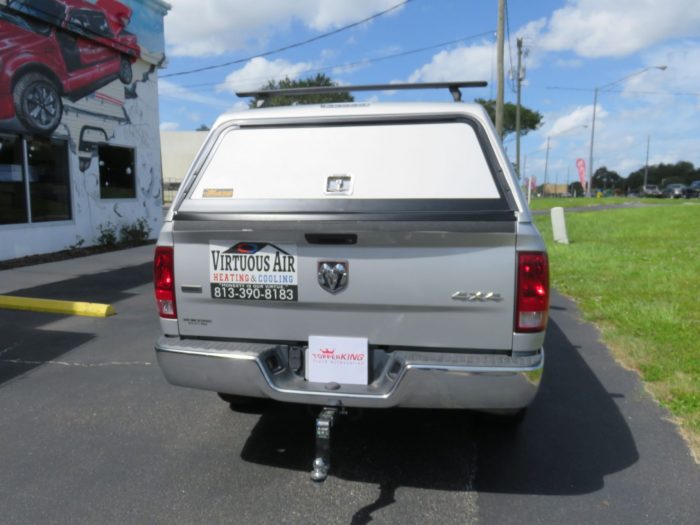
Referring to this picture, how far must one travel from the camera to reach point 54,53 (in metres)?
12.5

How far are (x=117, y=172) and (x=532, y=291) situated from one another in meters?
14.2

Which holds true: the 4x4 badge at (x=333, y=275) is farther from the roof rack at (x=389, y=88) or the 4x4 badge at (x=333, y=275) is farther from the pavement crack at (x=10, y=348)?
the pavement crack at (x=10, y=348)

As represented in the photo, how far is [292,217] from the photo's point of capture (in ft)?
9.66

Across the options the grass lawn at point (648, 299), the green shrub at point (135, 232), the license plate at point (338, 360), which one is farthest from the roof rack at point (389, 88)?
the green shrub at point (135, 232)

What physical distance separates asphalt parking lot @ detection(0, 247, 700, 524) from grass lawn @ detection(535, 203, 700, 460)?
0.87 feet

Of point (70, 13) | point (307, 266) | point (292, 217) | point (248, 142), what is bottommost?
point (307, 266)

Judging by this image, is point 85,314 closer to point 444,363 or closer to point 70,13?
point 444,363

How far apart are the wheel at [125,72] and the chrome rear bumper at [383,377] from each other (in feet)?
44.6

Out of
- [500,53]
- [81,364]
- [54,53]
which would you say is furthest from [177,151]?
[81,364]

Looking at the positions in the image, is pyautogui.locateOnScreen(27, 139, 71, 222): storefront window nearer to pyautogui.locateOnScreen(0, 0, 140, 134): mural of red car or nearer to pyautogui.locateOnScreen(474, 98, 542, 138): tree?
pyautogui.locateOnScreen(0, 0, 140, 134): mural of red car

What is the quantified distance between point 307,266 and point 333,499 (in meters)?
1.19

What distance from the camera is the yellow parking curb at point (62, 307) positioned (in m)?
7.17

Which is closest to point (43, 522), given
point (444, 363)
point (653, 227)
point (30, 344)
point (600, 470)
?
point (444, 363)

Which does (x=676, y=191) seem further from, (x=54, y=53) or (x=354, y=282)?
(x=354, y=282)
